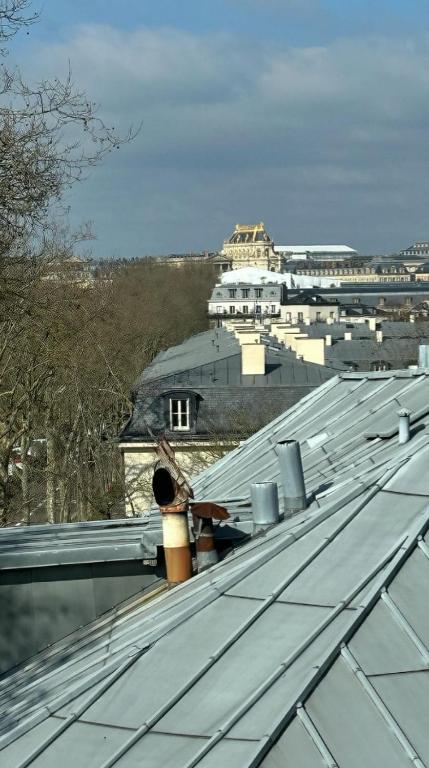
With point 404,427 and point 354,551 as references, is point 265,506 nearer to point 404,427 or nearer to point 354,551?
point 404,427

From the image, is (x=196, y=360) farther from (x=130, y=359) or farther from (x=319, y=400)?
(x=319, y=400)

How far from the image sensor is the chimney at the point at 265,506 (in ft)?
31.0

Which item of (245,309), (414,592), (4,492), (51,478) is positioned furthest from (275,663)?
(245,309)

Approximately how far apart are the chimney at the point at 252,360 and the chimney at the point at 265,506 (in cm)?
3135

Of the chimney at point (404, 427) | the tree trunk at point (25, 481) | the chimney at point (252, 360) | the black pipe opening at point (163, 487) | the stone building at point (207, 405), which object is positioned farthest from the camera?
the chimney at point (252, 360)

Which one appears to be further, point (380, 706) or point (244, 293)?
point (244, 293)

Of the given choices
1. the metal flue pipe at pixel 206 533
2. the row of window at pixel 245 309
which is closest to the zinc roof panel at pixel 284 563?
the metal flue pipe at pixel 206 533

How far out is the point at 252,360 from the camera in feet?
135

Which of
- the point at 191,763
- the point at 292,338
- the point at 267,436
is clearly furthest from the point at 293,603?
the point at 292,338

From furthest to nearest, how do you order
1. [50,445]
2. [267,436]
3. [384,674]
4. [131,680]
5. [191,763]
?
1. [50,445]
2. [267,436]
3. [131,680]
4. [384,674]
5. [191,763]

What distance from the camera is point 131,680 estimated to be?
24.1 feet

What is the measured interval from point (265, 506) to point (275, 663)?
255cm

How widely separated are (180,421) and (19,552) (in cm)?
2839

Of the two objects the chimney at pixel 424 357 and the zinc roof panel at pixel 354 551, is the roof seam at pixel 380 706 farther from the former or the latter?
the chimney at pixel 424 357
